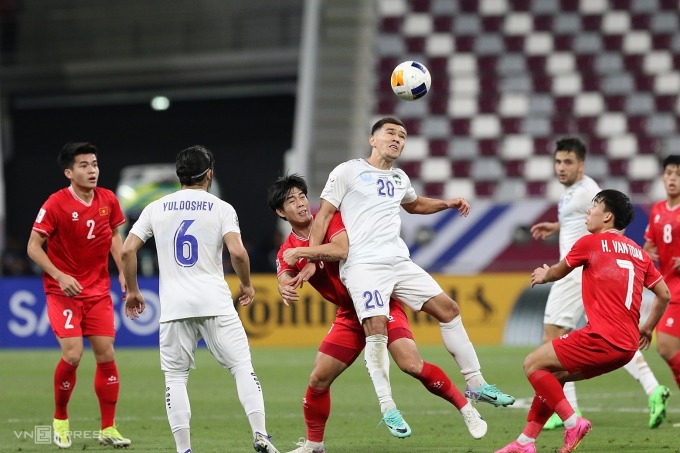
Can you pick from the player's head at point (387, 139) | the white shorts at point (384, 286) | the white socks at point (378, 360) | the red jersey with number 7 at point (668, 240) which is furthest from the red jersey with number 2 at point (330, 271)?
the red jersey with number 7 at point (668, 240)

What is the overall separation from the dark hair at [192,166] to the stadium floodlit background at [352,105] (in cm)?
1043

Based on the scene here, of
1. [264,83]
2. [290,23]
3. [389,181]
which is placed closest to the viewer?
[389,181]

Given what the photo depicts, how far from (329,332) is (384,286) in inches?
19.0

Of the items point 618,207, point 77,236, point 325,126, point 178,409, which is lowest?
point 178,409

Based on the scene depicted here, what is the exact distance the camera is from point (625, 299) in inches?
283

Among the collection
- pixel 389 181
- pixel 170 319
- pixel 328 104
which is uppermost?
pixel 328 104

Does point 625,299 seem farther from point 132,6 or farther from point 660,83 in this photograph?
point 132,6

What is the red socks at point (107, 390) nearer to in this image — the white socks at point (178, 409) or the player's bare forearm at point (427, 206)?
the white socks at point (178, 409)

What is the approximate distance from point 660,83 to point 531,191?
2.99 meters

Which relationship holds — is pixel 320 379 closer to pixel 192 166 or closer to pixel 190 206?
pixel 190 206

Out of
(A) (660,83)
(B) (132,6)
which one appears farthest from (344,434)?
(B) (132,6)

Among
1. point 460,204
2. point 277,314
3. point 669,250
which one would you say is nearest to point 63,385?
point 460,204

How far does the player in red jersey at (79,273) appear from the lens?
8.56 metres

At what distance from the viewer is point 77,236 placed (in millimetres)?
8758
